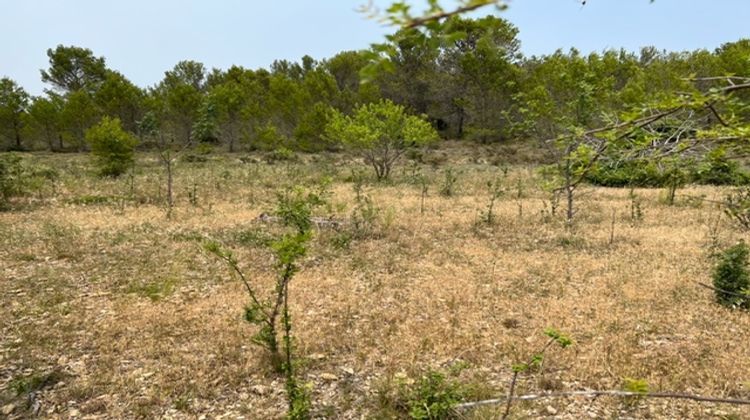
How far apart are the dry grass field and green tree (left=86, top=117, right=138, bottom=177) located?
683 cm

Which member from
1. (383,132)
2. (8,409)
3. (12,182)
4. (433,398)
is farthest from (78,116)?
(433,398)

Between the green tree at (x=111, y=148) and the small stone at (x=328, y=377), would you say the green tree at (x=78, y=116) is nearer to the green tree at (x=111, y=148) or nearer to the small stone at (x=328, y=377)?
the green tree at (x=111, y=148)

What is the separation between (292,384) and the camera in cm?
326

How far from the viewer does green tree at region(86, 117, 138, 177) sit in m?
16.4

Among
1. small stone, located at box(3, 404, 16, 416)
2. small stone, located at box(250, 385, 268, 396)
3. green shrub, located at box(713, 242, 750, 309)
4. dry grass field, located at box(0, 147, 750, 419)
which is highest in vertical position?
green shrub, located at box(713, 242, 750, 309)

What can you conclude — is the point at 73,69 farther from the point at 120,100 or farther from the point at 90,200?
the point at 90,200

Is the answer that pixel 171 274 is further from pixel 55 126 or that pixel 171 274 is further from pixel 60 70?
pixel 60 70

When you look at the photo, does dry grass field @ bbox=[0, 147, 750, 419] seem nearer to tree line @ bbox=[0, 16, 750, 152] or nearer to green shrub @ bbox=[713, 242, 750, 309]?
green shrub @ bbox=[713, 242, 750, 309]

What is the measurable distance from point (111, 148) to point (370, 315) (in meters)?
15.1

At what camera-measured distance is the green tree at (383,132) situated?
16781 mm

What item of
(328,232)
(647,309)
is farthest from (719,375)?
(328,232)

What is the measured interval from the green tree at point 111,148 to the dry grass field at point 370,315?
6828 millimetres

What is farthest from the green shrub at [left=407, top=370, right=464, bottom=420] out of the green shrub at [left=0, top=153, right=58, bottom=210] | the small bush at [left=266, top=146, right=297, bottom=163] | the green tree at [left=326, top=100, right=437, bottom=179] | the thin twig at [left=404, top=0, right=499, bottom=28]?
the small bush at [left=266, top=146, right=297, bottom=163]

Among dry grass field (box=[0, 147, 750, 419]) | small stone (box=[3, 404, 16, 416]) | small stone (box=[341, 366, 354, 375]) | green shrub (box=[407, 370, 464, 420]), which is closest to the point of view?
green shrub (box=[407, 370, 464, 420])
